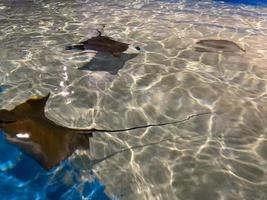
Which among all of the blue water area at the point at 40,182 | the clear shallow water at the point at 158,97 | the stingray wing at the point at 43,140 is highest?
the stingray wing at the point at 43,140

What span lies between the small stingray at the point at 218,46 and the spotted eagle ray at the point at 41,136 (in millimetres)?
3826

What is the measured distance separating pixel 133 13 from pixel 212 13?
2317 mm

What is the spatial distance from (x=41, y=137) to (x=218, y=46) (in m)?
4.70

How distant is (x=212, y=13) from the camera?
10.6 meters

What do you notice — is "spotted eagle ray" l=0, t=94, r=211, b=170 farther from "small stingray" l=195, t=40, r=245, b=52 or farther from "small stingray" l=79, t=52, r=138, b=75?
"small stingray" l=195, t=40, r=245, b=52

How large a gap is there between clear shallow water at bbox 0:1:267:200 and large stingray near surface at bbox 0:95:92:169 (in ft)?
1.13

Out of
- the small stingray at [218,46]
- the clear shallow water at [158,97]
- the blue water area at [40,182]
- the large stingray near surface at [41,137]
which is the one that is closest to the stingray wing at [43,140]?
the large stingray near surface at [41,137]

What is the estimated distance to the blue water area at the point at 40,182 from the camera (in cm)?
407

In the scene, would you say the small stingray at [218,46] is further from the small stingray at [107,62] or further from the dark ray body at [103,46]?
the dark ray body at [103,46]

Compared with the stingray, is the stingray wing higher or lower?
higher

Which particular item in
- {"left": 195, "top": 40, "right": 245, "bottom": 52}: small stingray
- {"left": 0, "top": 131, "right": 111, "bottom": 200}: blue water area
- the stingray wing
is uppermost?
the stingray wing

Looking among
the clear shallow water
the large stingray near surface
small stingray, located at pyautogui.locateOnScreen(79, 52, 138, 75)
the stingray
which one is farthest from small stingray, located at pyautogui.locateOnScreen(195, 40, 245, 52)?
the large stingray near surface

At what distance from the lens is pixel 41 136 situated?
4109 mm

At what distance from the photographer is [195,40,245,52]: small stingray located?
24.6 ft
